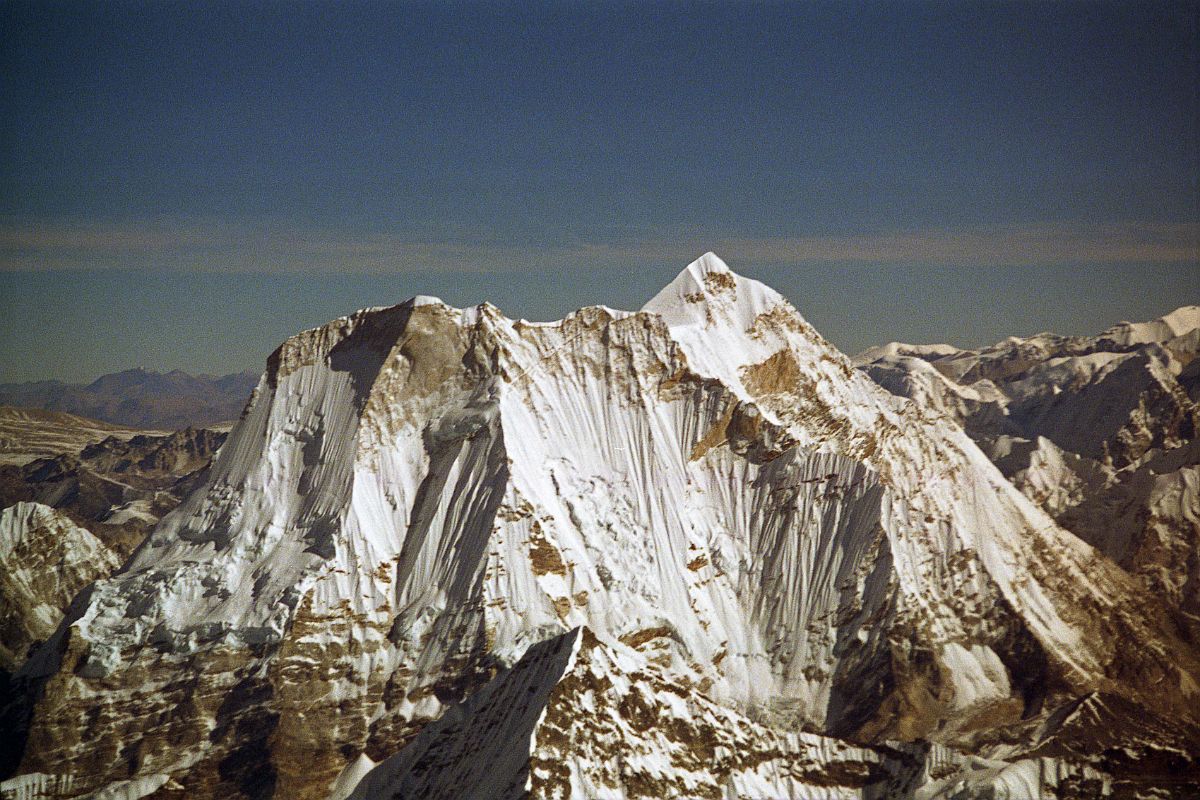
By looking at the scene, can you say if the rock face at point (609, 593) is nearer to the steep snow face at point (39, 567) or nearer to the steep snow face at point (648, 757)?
the steep snow face at point (648, 757)

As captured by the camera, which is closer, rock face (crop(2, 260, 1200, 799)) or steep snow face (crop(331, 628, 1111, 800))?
steep snow face (crop(331, 628, 1111, 800))

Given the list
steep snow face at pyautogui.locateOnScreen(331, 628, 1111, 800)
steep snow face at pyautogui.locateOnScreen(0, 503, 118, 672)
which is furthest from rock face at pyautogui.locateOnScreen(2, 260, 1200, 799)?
steep snow face at pyautogui.locateOnScreen(0, 503, 118, 672)

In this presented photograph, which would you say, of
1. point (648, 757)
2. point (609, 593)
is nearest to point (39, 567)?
point (609, 593)

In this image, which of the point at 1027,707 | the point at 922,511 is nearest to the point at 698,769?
the point at 1027,707

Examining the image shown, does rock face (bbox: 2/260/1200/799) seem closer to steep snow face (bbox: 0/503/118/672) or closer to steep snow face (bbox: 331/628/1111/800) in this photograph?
steep snow face (bbox: 331/628/1111/800)

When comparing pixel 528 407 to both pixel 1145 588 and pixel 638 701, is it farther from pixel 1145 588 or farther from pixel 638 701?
pixel 1145 588

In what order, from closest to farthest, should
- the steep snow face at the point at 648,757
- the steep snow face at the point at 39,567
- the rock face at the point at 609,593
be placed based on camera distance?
the steep snow face at the point at 648,757 → the rock face at the point at 609,593 → the steep snow face at the point at 39,567

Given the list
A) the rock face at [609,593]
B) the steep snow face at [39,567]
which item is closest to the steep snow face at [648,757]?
Answer: the rock face at [609,593]
